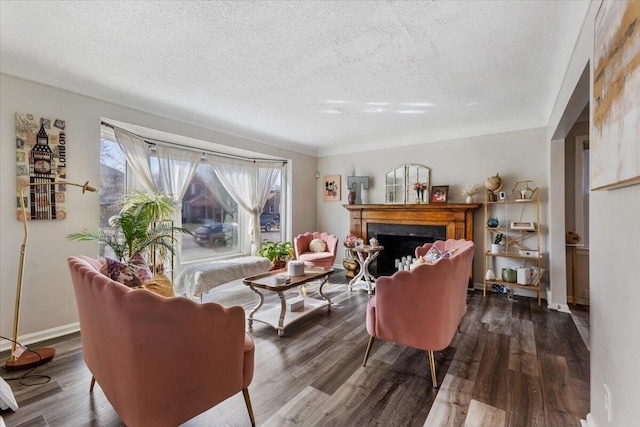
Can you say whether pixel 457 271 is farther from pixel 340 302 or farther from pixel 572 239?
pixel 572 239

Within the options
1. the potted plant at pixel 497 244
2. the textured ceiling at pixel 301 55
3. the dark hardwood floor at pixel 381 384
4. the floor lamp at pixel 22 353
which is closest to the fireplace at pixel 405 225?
the potted plant at pixel 497 244

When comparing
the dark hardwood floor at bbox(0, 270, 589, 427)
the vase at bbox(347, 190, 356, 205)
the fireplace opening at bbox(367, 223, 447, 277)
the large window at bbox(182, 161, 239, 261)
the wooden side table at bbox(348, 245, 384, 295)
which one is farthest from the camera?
the vase at bbox(347, 190, 356, 205)

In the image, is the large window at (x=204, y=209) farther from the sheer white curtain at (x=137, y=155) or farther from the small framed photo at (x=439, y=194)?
the small framed photo at (x=439, y=194)

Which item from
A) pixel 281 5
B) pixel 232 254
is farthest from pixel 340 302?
pixel 281 5

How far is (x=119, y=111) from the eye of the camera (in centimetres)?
341

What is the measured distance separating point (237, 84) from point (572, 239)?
4.45 metres

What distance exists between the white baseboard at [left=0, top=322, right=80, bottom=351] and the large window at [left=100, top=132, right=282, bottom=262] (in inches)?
37.8

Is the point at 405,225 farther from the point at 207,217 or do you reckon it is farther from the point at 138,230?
the point at 138,230

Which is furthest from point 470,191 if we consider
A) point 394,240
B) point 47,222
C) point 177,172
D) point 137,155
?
point 47,222

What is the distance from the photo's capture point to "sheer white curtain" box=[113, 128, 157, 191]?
3723mm

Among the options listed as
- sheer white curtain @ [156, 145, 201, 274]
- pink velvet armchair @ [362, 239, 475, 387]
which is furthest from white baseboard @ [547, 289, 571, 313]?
sheer white curtain @ [156, 145, 201, 274]

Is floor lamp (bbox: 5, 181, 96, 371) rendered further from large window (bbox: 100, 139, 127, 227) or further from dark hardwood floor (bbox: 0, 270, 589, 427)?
large window (bbox: 100, 139, 127, 227)

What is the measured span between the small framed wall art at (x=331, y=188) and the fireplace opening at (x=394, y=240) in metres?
1.06

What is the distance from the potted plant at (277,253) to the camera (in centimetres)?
513
